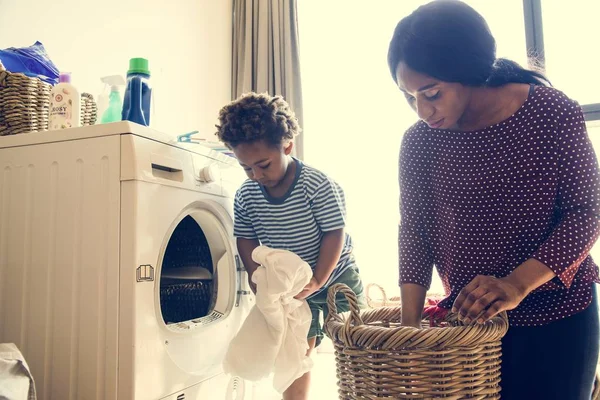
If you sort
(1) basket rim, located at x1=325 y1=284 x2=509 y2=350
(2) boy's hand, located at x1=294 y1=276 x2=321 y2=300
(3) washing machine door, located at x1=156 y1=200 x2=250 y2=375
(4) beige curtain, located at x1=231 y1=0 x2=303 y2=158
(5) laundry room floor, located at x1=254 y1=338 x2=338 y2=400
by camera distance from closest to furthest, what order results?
(1) basket rim, located at x1=325 y1=284 x2=509 y2=350 → (2) boy's hand, located at x1=294 y1=276 x2=321 y2=300 → (3) washing machine door, located at x1=156 y1=200 x2=250 y2=375 → (5) laundry room floor, located at x1=254 y1=338 x2=338 y2=400 → (4) beige curtain, located at x1=231 y1=0 x2=303 y2=158

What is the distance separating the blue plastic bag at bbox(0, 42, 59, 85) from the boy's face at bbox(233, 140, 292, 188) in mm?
623

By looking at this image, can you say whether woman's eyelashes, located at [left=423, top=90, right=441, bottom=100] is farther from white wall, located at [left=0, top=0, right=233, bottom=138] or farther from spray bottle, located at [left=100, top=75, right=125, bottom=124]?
white wall, located at [left=0, top=0, right=233, bottom=138]

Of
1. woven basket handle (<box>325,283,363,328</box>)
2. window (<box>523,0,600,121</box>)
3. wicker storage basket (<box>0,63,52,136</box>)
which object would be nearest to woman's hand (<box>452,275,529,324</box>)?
woven basket handle (<box>325,283,363,328</box>)

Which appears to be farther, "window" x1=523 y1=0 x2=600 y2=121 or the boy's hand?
"window" x1=523 y1=0 x2=600 y2=121

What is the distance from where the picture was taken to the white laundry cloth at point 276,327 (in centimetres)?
112

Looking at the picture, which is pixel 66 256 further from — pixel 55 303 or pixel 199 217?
pixel 199 217

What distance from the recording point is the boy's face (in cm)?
128

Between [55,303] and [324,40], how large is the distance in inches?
87.6

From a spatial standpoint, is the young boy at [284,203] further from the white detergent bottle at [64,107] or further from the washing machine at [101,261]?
the white detergent bottle at [64,107]

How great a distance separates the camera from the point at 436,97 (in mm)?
836

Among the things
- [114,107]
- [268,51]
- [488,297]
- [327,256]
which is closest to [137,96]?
[114,107]

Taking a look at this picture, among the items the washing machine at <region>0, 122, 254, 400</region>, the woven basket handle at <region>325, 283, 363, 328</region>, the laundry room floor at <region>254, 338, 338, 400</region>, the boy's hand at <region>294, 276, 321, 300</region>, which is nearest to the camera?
the woven basket handle at <region>325, 283, 363, 328</region>

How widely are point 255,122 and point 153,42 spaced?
108 centimetres

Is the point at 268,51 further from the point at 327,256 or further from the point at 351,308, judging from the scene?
the point at 351,308
